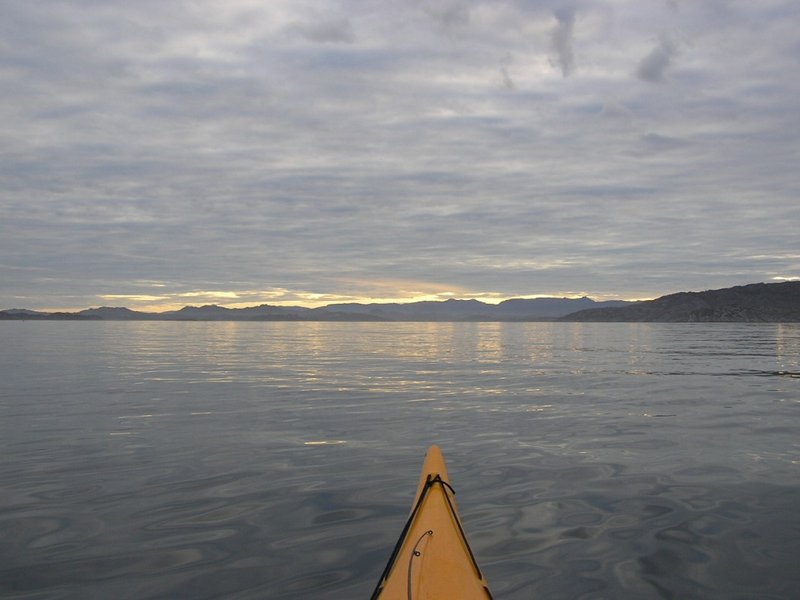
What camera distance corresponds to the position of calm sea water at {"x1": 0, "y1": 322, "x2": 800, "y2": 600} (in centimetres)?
838

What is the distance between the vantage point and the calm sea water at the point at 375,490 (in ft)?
27.5

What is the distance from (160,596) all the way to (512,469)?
25.9 ft

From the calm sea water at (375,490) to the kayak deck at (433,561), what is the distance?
1356mm

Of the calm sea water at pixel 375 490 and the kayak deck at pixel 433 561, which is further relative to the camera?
the calm sea water at pixel 375 490

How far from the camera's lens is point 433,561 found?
6750 mm

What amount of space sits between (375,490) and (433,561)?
5448 millimetres

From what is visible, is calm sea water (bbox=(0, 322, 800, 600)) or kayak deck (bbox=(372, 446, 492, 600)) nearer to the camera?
kayak deck (bbox=(372, 446, 492, 600))

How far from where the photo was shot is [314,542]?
9.47 metres

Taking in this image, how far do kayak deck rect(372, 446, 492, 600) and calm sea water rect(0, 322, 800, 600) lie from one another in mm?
1356

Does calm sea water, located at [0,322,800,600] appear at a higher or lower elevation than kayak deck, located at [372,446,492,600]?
Result: lower

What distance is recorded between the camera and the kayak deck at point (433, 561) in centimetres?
633

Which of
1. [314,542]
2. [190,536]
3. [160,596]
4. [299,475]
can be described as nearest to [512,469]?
[299,475]

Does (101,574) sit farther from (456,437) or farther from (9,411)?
(9,411)

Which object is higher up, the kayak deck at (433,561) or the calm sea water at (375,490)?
the kayak deck at (433,561)
